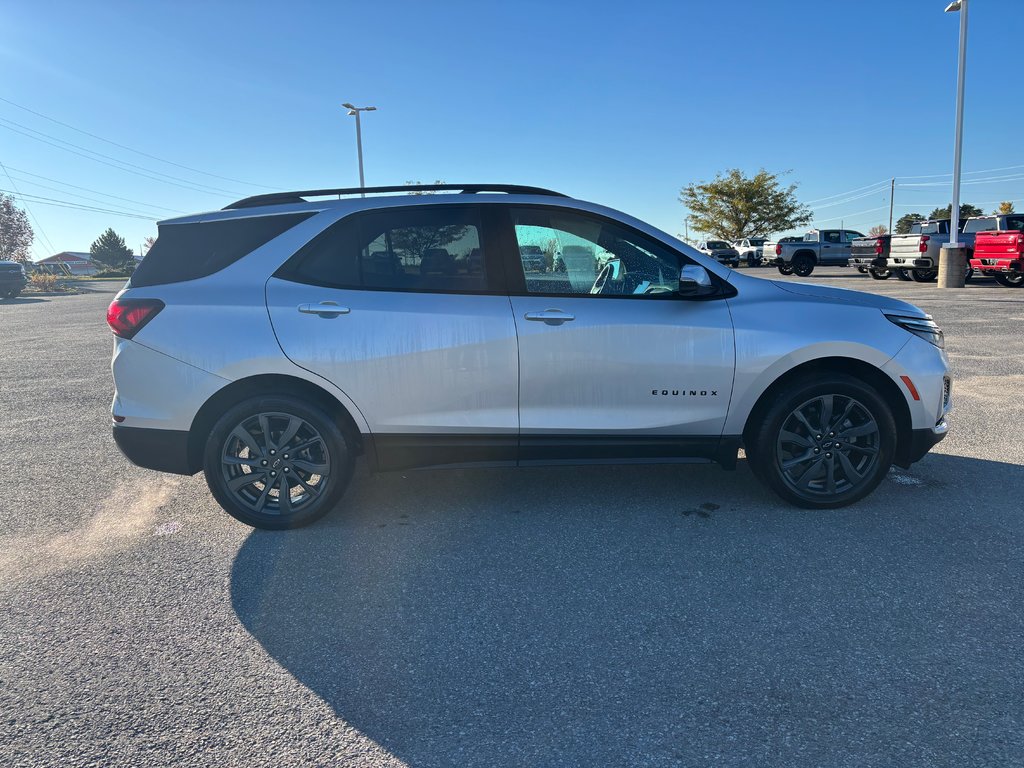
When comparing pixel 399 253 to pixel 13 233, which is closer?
pixel 399 253

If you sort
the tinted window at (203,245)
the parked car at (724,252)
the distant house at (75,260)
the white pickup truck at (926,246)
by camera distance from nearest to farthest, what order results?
the tinted window at (203,245), the white pickup truck at (926,246), the parked car at (724,252), the distant house at (75,260)

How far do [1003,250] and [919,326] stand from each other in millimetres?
18453

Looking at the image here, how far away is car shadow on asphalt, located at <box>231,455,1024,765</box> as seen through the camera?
2.17 m

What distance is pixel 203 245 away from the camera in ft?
12.3

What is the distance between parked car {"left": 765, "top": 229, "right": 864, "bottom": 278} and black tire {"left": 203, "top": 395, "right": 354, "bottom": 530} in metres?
30.9

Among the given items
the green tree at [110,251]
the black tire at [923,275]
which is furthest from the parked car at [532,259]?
the green tree at [110,251]

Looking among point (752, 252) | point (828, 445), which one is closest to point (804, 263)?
point (752, 252)

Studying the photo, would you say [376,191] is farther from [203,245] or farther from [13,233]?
[13,233]

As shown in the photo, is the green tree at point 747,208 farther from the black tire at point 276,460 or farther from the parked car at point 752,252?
the black tire at point 276,460

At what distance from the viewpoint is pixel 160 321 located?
3613 mm

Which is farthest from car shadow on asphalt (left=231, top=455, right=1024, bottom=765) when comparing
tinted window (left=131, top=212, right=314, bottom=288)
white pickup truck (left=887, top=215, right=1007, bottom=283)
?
white pickup truck (left=887, top=215, right=1007, bottom=283)

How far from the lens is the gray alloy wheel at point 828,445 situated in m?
3.80

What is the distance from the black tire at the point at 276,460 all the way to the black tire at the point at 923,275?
2333cm

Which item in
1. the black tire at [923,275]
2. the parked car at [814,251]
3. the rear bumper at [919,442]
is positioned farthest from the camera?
the parked car at [814,251]
